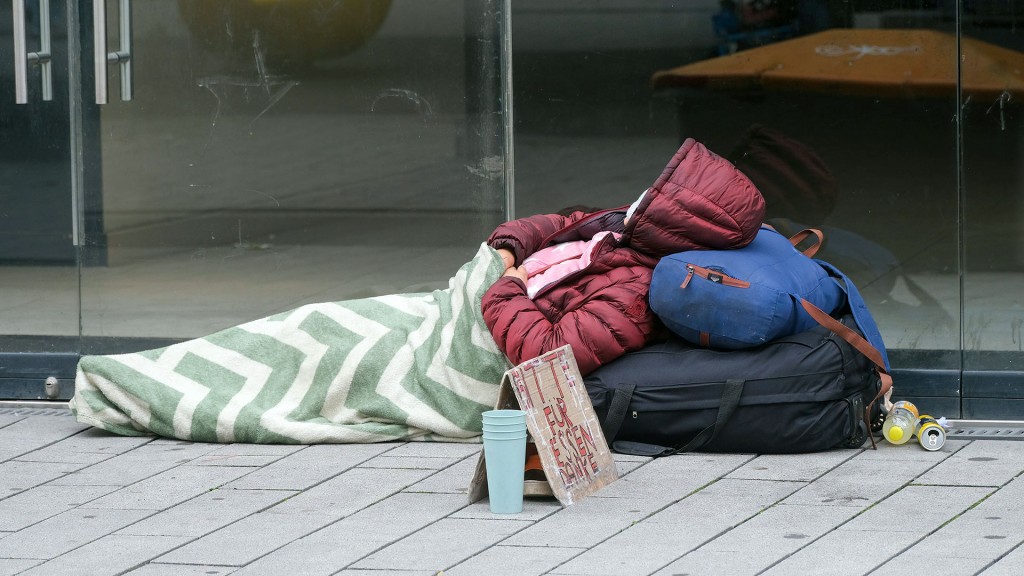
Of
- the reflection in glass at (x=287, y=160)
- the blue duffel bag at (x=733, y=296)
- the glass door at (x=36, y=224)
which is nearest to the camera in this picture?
the blue duffel bag at (x=733, y=296)

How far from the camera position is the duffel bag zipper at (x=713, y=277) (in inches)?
188

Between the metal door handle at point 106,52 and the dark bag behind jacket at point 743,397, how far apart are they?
2146mm

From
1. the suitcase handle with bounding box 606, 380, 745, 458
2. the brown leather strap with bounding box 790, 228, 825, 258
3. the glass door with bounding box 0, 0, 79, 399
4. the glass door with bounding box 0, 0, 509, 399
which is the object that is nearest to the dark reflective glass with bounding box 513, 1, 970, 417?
the brown leather strap with bounding box 790, 228, 825, 258

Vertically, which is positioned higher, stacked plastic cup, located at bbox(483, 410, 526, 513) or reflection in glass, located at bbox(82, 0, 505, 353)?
reflection in glass, located at bbox(82, 0, 505, 353)

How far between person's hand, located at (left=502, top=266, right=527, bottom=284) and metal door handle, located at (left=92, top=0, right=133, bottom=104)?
64.3 inches

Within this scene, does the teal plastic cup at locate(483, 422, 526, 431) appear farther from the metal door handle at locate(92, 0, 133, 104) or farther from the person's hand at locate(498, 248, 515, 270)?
the metal door handle at locate(92, 0, 133, 104)

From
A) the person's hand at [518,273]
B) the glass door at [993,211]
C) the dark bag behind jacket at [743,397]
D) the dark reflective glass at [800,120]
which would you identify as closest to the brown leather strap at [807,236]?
the dark reflective glass at [800,120]

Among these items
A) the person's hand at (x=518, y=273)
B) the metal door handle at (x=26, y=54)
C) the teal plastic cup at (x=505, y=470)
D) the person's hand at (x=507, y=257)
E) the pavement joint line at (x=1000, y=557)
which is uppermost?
the metal door handle at (x=26, y=54)

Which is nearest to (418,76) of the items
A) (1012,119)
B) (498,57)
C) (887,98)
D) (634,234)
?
(498,57)

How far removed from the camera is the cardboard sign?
429 centimetres

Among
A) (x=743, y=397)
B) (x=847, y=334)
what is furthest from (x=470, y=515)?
(x=847, y=334)

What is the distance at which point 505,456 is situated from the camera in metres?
4.18

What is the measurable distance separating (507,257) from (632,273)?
52cm

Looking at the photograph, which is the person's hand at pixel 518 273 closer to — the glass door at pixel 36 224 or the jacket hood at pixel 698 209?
the jacket hood at pixel 698 209
